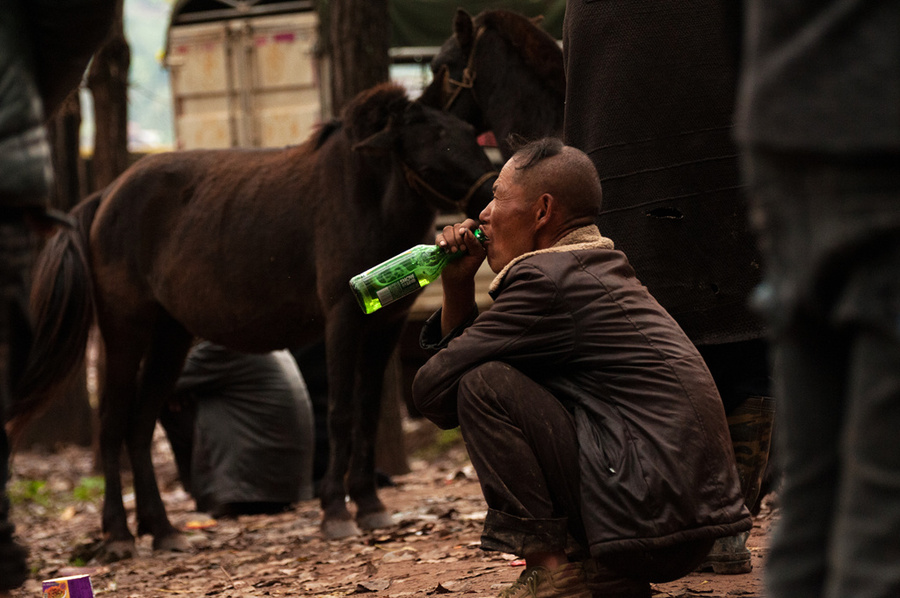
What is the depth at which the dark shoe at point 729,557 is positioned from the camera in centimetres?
384

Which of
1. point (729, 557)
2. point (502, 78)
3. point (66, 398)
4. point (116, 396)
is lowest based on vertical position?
point (66, 398)

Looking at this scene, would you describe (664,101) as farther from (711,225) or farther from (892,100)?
(892,100)

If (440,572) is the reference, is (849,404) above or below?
above

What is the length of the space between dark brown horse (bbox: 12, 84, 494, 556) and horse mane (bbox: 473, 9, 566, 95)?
0.61 metres

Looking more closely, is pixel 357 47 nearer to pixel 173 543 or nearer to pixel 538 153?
pixel 173 543

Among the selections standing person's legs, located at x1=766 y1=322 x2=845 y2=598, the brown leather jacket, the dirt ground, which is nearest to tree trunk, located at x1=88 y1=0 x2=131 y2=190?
the dirt ground

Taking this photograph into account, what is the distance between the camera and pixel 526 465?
3074 mm

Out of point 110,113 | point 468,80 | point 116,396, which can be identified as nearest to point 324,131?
point 468,80

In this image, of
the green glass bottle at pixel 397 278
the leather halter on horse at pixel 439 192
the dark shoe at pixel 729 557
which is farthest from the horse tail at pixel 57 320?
the dark shoe at pixel 729 557

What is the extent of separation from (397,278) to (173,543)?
289 cm

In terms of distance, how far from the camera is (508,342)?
10.2 ft

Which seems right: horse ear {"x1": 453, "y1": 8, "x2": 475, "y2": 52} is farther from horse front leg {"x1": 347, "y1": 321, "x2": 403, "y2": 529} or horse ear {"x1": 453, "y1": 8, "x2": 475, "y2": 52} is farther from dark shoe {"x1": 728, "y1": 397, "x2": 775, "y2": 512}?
dark shoe {"x1": 728, "y1": 397, "x2": 775, "y2": 512}

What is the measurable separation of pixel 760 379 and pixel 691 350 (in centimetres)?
87

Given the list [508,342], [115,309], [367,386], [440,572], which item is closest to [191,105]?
[115,309]
